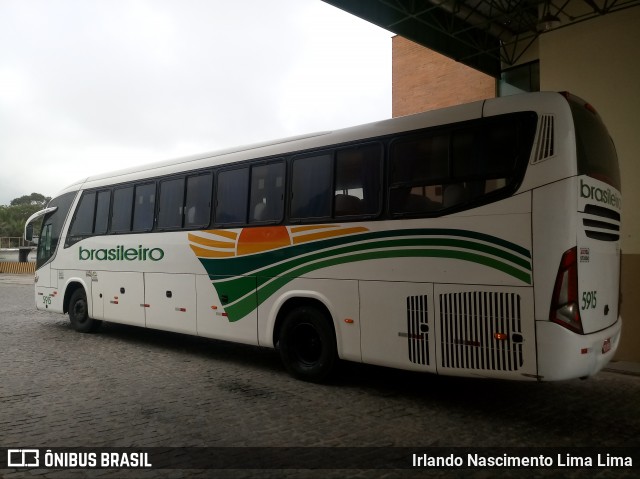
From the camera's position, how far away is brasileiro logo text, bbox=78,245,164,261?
9.37m

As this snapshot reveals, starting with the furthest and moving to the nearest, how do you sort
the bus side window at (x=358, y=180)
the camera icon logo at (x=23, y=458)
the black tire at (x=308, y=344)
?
1. the black tire at (x=308, y=344)
2. the bus side window at (x=358, y=180)
3. the camera icon logo at (x=23, y=458)

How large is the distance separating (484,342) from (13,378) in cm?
627

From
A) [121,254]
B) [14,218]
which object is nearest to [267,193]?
[121,254]

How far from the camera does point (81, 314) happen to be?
11258 mm

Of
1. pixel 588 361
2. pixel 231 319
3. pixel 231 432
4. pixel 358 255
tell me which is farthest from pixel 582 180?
pixel 231 319

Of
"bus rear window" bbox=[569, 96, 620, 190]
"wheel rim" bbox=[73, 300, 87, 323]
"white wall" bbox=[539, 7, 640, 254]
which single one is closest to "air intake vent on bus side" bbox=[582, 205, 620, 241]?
"bus rear window" bbox=[569, 96, 620, 190]

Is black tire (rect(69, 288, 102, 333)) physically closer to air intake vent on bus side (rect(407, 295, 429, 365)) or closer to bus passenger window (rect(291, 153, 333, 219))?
bus passenger window (rect(291, 153, 333, 219))

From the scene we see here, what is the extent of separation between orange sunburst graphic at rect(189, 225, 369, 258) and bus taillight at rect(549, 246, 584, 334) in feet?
7.62

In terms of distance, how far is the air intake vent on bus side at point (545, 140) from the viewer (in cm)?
507

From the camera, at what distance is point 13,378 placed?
23.3ft

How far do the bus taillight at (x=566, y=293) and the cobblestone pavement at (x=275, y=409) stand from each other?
1172 millimetres

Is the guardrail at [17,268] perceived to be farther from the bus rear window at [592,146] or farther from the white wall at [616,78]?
the bus rear window at [592,146]

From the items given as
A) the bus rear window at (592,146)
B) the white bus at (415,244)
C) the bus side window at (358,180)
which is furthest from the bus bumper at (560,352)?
the bus side window at (358,180)

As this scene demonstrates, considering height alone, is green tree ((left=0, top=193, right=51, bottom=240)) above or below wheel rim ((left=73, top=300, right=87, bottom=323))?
above
